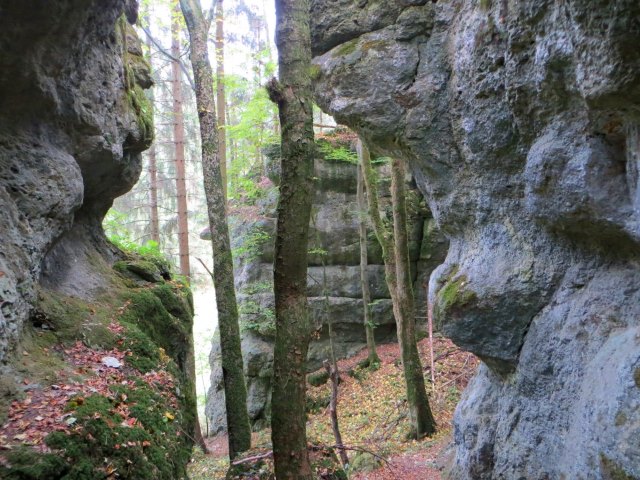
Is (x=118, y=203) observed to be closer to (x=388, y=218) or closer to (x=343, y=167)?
(x=343, y=167)

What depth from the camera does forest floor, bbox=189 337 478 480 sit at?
27.2ft

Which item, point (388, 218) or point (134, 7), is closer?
point (134, 7)

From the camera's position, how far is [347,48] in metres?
7.25

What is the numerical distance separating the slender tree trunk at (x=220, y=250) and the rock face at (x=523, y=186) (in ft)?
7.22

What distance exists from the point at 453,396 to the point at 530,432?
6650 millimetres

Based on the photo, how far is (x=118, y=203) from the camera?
855 inches

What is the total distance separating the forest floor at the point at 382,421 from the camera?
8289 millimetres

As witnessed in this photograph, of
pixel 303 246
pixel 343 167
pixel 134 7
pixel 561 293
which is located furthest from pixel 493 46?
pixel 343 167

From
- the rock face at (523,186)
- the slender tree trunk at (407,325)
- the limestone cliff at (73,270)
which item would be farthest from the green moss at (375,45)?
the limestone cliff at (73,270)

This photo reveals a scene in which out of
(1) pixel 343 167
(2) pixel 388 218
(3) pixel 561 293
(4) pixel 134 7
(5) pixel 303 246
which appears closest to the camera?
(5) pixel 303 246

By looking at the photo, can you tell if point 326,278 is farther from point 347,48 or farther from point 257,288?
point 347,48

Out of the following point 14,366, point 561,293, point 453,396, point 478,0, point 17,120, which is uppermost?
point 478,0

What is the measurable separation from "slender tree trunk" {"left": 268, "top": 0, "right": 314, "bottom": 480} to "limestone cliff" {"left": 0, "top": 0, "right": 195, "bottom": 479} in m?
1.45

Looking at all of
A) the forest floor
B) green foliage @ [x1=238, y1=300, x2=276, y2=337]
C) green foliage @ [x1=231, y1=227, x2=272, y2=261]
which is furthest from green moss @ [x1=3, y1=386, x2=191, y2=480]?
green foliage @ [x1=231, y1=227, x2=272, y2=261]
